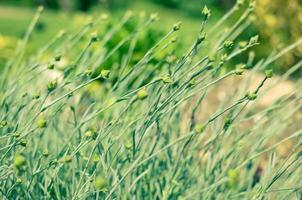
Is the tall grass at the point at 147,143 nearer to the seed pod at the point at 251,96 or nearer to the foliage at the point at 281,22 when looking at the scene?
the seed pod at the point at 251,96

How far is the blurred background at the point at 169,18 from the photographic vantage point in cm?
475

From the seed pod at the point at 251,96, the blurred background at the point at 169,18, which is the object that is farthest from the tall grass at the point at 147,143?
the blurred background at the point at 169,18

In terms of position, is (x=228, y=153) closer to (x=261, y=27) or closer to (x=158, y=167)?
(x=158, y=167)

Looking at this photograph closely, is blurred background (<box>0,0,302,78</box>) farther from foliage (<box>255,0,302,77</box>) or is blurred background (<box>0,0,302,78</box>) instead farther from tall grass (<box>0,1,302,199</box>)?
tall grass (<box>0,1,302,199</box>)

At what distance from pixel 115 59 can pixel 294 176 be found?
1932 millimetres

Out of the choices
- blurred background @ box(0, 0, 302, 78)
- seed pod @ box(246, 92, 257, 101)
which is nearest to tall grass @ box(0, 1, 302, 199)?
seed pod @ box(246, 92, 257, 101)

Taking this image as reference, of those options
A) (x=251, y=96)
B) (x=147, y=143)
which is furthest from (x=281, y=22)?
(x=251, y=96)

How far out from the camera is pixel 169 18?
16703mm

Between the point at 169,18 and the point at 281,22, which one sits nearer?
the point at 281,22

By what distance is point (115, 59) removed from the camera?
3.39 meters

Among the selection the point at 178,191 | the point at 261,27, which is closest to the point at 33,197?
the point at 178,191

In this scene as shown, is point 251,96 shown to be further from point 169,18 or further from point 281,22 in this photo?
point 169,18

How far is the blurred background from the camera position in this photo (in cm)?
475

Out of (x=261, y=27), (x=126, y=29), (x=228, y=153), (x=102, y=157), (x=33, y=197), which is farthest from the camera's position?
(x=261, y=27)
